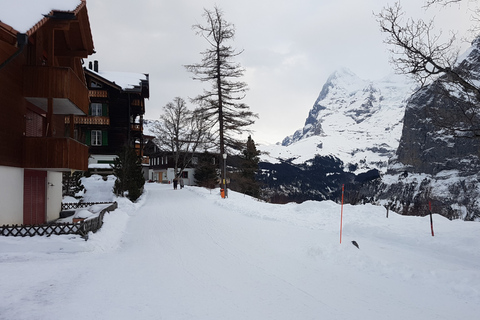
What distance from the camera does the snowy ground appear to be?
548 cm

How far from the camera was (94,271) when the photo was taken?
25.1 ft

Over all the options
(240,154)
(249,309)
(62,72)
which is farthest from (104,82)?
(249,309)

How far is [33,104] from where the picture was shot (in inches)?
551

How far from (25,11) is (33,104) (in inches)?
165

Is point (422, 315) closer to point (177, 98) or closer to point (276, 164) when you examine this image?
point (177, 98)

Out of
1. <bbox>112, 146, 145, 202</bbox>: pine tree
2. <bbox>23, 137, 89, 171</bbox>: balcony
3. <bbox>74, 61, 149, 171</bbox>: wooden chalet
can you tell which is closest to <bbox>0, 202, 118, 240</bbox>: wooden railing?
<bbox>23, 137, 89, 171</bbox>: balcony

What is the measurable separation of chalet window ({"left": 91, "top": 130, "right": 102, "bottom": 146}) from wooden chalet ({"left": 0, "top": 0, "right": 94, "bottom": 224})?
2783cm

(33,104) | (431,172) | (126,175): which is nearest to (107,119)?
(126,175)

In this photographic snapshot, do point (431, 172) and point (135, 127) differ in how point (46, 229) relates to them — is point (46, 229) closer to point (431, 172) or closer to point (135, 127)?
point (135, 127)

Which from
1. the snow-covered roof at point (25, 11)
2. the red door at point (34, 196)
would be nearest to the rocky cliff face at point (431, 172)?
the red door at point (34, 196)

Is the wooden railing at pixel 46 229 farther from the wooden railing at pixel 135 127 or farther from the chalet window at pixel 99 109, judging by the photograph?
the wooden railing at pixel 135 127

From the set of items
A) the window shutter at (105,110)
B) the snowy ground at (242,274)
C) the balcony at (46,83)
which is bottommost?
the snowy ground at (242,274)

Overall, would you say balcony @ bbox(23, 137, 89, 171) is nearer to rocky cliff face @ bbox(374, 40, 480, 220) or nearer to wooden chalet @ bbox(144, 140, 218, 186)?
wooden chalet @ bbox(144, 140, 218, 186)

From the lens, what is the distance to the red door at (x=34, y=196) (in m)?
13.4
